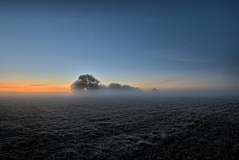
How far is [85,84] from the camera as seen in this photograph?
508 feet

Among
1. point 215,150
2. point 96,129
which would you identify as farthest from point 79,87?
point 215,150

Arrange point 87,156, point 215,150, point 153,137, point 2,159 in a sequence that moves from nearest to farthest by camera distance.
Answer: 1. point 2,159
2. point 87,156
3. point 215,150
4. point 153,137

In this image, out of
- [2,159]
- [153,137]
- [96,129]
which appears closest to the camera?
[2,159]

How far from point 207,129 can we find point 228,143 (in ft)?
19.1

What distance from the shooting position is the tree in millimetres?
154625

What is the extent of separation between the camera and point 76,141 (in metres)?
17.1

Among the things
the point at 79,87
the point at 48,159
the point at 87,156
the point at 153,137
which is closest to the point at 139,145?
the point at 153,137

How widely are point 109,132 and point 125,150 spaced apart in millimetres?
6095

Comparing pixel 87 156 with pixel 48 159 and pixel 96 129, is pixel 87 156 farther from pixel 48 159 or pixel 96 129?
pixel 96 129

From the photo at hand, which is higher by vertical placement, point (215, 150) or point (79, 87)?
point (79, 87)

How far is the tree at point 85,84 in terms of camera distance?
155m

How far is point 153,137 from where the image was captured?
18.4 metres

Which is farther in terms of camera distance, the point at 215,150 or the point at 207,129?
the point at 207,129

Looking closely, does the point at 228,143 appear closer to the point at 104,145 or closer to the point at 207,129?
the point at 207,129
